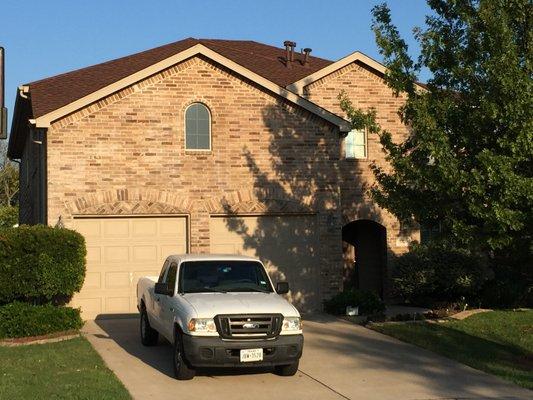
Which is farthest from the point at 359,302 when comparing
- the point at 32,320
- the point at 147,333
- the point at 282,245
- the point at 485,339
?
the point at 32,320

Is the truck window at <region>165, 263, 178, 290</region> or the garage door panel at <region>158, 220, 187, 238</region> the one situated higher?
the garage door panel at <region>158, 220, 187, 238</region>

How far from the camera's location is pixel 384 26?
13547 millimetres

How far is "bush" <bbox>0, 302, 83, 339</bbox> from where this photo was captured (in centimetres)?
1416

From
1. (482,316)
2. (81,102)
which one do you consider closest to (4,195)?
(81,102)

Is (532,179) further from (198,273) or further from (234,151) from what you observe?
(234,151)

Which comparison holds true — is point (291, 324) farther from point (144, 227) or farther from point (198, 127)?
point (198, 127)

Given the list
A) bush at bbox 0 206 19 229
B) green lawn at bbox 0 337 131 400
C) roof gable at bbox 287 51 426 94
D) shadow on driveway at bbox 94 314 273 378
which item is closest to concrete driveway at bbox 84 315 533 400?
shadow on driveway at bbox 94 314 273 378

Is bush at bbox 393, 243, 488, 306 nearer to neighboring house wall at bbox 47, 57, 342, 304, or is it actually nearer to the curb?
neighboring house wall at bbox 47, 57, 342, 304

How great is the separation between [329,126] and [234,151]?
7.88 ft

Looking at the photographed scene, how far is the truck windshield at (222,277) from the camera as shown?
1122cm

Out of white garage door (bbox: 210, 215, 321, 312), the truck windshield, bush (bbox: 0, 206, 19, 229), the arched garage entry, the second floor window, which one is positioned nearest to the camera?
the truck windshield

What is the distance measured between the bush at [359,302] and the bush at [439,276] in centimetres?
196

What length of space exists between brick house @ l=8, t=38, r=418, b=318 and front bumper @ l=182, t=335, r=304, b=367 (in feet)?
24.1

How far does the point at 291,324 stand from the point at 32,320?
611 centimetres
